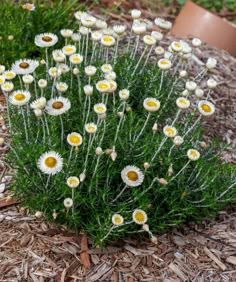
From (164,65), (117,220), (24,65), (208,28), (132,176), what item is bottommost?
(208,28)

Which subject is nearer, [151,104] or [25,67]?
[151,104]

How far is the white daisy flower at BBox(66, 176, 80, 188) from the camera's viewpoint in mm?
2611

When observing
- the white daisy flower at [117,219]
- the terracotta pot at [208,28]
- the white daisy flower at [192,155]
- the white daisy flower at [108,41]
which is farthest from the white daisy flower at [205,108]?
the terracotta pot at [208,28]

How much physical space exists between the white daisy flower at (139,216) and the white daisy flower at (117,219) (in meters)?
0.06

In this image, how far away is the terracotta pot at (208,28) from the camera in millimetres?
5219

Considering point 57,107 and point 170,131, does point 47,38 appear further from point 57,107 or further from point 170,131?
point 170,131

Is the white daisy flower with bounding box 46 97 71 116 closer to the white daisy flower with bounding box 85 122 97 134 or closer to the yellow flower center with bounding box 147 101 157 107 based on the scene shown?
the white daisy flower with bounding box 85 122 97 134

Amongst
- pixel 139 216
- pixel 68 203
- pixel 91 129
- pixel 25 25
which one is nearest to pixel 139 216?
pixel 139 216

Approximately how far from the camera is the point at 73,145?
8.82 feet

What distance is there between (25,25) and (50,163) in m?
1.91

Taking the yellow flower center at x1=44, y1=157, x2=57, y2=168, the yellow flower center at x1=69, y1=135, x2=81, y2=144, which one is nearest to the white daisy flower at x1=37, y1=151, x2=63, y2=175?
the yellow flower center at x1=44, y1=157, x2=57, y2=168

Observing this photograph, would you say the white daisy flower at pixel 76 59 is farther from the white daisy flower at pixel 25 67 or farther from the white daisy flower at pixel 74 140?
the white daisy flower at pixel 74 140

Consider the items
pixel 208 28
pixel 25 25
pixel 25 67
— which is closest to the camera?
pixel 25 67

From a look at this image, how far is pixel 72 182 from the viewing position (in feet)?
8.63
